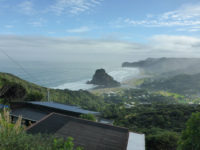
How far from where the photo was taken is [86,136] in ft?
18.6

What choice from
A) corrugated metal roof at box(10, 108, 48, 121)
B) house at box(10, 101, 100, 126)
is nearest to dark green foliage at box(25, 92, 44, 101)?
house at box(10, 101, 100, 126)

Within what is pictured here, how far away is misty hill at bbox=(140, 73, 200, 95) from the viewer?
86.1 metres

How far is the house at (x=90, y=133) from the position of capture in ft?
17.2

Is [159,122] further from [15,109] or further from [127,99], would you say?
[127,99]

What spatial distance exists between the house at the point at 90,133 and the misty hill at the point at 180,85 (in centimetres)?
8658

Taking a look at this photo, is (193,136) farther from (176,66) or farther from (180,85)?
(176,66)

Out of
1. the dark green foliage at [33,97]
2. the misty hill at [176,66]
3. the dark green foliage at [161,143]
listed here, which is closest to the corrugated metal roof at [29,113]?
the dark green foliage at [161,143]

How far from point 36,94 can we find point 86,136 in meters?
13.6

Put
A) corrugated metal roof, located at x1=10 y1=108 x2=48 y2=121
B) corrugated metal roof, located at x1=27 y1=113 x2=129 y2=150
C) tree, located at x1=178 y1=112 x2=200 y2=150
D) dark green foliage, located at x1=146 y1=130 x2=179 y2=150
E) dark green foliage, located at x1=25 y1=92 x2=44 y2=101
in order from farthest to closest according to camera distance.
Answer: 1. dark green foliage, located at x1=25 y1=92 x2=44 y2=101
2. dark green foliage, located at x1=146 y1=130 x2=179 y2=150
3. corrugated metal roof, located at x1=10 y1=108 x2=48 y2=121
4. tree, located at x1=178 y1=112 x2=200 y2=150
5. corrugated metal roof, located at x1=27 y1=113 x2=129 y2=150

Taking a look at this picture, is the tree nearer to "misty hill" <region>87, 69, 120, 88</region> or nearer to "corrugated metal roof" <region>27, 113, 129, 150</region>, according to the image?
"corrugated metal roof" <region>27, 113, 129, 150</region>

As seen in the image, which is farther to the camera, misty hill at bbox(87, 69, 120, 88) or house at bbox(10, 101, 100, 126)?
misty hill at bbox(87, 69, 120, 88)

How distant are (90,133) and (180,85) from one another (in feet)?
325

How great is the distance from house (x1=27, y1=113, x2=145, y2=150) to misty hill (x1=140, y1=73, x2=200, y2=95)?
86579mm

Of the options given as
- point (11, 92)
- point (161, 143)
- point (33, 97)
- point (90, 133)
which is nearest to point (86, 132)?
point (90, 133)
